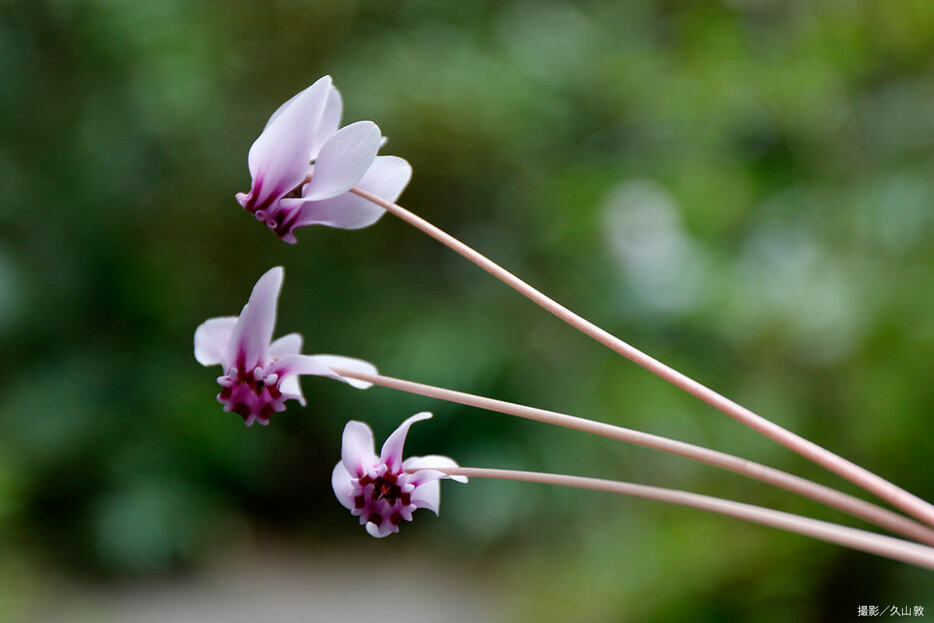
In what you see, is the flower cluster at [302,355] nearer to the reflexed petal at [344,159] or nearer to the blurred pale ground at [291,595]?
the reflexed petal at [344,159]

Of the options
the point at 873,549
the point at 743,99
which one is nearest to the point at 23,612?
the point at 743,99

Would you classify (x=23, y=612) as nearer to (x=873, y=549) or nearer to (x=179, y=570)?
(x=179, y=570)

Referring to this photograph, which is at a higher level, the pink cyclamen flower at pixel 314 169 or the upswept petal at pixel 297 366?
the pink cyclamen flower at pixel 314 169

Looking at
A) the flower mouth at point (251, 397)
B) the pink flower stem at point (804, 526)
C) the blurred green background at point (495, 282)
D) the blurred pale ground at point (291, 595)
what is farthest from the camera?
the blurred pale ground at point (291, 595)

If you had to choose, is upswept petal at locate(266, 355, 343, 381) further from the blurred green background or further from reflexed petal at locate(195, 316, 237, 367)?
the blurred green background

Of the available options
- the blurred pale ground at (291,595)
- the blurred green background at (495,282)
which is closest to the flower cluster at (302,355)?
the blurred green background at (495,282)

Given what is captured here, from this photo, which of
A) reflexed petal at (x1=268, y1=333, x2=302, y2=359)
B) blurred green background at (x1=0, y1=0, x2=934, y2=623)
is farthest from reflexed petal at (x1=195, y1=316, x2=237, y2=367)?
blurred green background at (x1=0, y1=0, x2=934, y2=623)

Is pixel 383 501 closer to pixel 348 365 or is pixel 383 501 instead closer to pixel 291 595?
pixel 348 365

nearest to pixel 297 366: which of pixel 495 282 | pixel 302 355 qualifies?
pixel 302 355
